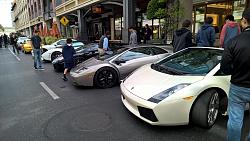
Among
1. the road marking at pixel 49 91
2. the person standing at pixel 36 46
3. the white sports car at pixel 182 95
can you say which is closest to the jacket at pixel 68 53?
the road marking at pixel 49 91

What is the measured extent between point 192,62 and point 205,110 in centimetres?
111

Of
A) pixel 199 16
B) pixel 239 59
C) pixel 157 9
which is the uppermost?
pixel 199 16

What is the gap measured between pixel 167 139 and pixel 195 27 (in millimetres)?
11757

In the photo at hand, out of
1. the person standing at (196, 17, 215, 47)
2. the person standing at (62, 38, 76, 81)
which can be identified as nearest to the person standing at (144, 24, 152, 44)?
the person standing at (62, 38, 76, 81)

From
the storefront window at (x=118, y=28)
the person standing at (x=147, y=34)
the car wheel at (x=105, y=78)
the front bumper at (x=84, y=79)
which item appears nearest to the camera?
the front bumper at (x=84, y=79)

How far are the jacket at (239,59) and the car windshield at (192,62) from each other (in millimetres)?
1205

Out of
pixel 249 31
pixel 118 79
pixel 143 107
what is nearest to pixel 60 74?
pixel 118 79

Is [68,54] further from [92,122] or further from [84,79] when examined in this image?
[92,122]

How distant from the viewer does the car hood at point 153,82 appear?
352 centimetres

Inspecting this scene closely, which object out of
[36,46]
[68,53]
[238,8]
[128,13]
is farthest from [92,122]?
[238,8]

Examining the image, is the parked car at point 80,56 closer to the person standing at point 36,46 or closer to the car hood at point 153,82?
the person standing at point 36,46

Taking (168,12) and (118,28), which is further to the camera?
(118,28)

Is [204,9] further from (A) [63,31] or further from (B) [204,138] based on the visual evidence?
(A) [63,31]

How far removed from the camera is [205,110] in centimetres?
341
